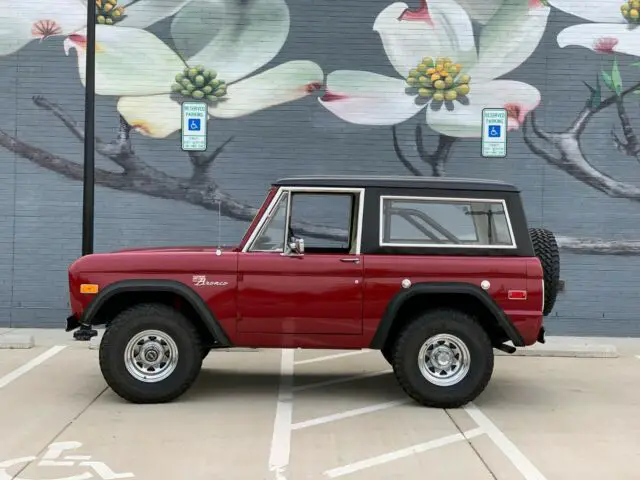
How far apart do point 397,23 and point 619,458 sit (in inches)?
312

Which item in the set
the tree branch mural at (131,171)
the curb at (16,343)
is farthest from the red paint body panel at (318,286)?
the tree branch mural at (131,171)

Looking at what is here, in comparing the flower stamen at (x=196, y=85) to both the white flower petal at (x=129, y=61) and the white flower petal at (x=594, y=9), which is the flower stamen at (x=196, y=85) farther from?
the white flower petal at (x=594, y=9)

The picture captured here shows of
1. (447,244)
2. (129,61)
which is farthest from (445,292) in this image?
(129,61)

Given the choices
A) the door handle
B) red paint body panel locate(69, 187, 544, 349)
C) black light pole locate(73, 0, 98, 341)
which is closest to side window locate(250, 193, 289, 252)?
red paint body panel locate(69, 187, 544, 349)

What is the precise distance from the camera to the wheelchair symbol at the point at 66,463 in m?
4.70

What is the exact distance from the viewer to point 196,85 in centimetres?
1125

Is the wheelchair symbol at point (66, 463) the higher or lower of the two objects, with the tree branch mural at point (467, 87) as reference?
lower

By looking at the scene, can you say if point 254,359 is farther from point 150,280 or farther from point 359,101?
point 359,101

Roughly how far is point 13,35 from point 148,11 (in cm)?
214

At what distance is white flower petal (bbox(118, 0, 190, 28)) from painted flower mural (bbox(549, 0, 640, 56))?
6.01 m

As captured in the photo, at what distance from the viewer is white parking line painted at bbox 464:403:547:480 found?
4906 millimetres

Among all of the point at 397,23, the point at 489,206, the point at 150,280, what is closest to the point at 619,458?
the point at 489,206

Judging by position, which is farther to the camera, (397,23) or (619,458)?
(397,23)

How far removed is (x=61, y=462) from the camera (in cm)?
497
